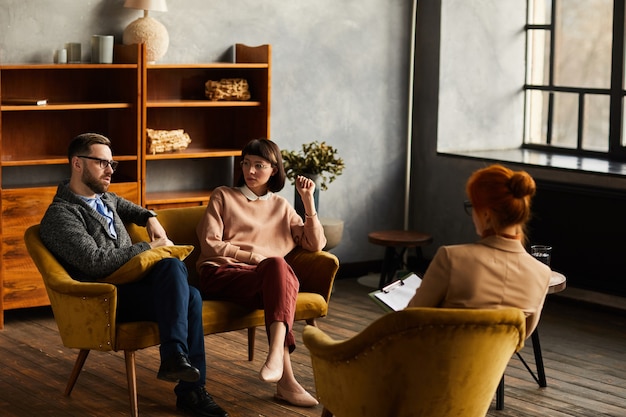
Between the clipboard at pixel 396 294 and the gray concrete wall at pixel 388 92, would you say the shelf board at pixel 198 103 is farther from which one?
the clipboard at pixel 396 294

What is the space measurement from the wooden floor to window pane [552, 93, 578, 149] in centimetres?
159

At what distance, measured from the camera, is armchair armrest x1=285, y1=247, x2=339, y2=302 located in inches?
189

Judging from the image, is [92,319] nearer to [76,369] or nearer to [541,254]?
[76,369]

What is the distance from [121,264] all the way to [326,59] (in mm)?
3116

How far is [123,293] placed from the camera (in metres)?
4.33

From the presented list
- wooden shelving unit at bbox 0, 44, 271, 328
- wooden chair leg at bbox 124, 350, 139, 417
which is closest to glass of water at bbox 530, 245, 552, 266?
wooden chair leg at bbox 124, 350, 139, 417

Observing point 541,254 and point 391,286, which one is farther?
point 541,254

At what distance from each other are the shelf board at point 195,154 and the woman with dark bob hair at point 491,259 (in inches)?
127

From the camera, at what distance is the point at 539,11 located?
24.4ft

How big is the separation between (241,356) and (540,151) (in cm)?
322

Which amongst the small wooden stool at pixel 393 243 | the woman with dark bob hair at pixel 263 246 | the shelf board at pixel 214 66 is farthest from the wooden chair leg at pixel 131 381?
the small wooden stool at pixel 393 243

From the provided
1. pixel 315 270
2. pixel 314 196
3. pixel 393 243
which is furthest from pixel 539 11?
pixel 315 270

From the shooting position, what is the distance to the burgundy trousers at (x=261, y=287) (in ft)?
14.5

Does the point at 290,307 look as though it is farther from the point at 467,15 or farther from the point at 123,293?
the point at 467,15
